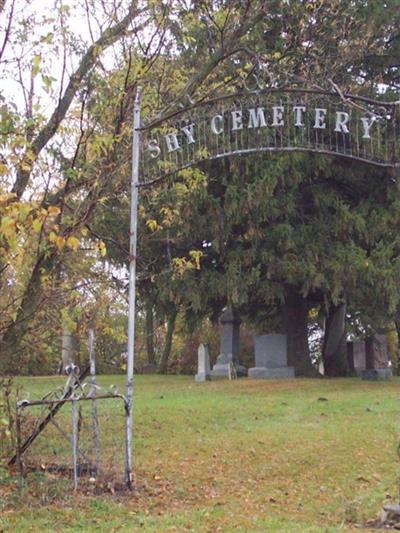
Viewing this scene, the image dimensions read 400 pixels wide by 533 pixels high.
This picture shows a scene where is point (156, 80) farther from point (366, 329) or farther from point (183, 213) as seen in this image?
point (366, 329)

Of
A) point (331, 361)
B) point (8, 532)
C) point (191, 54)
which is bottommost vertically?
point (8, 532)

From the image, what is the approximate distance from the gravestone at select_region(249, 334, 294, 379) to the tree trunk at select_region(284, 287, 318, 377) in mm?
457

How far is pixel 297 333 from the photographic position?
21.1 m

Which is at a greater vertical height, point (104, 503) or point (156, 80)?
point (156, 80)

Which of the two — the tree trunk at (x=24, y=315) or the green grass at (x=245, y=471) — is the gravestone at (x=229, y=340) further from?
the tree trunk at (x=24, y=315)

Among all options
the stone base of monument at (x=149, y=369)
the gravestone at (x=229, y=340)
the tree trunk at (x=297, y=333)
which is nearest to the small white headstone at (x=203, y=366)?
the gravestone at (x=229, y=340)

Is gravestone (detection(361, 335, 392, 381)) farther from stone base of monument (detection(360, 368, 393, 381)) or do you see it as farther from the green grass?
the green grass

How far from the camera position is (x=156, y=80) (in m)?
9.52

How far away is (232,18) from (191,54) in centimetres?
367

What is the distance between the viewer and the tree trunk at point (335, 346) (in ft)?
75.7

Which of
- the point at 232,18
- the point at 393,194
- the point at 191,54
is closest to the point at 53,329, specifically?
the point at 232,18

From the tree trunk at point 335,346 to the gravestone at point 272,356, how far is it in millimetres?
3417

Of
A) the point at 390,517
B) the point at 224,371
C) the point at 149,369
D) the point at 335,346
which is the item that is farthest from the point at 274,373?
the point at 390,517

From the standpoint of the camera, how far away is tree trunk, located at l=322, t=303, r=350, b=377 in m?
23.1
